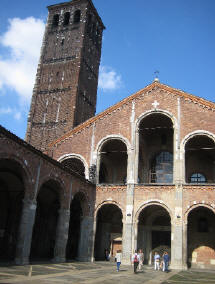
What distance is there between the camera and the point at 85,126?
98.6 ft

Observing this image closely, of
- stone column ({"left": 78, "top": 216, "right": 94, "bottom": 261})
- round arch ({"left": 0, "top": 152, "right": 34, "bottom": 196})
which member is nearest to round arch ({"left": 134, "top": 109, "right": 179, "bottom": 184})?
stone column ({"left": 78, "top": 216, "right": 94, "bottom": 261})

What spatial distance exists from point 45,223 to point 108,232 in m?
5.87

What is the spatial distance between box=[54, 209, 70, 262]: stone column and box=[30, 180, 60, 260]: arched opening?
14.9 ft

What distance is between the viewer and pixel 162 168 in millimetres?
30703

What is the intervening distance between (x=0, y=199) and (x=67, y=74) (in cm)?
2301

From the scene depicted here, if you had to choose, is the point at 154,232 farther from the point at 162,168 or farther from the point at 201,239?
the point at 162,168

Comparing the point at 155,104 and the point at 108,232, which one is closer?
Answer: the point at 155,104

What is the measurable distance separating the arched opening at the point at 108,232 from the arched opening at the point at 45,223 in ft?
13.2

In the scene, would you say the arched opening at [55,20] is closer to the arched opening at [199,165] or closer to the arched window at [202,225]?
the arched opening at [199,165]

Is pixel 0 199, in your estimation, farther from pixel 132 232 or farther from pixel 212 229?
pixel 212 229

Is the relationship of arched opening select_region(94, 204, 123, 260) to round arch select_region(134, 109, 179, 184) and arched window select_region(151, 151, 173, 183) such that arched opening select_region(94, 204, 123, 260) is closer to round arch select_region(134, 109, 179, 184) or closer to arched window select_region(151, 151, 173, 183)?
round arch select_region(134, 109, 179, 184)

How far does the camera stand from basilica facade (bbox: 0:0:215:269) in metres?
23.8

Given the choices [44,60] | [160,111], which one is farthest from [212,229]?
[44,60]

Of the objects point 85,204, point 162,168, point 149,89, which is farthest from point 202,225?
point 149,89
